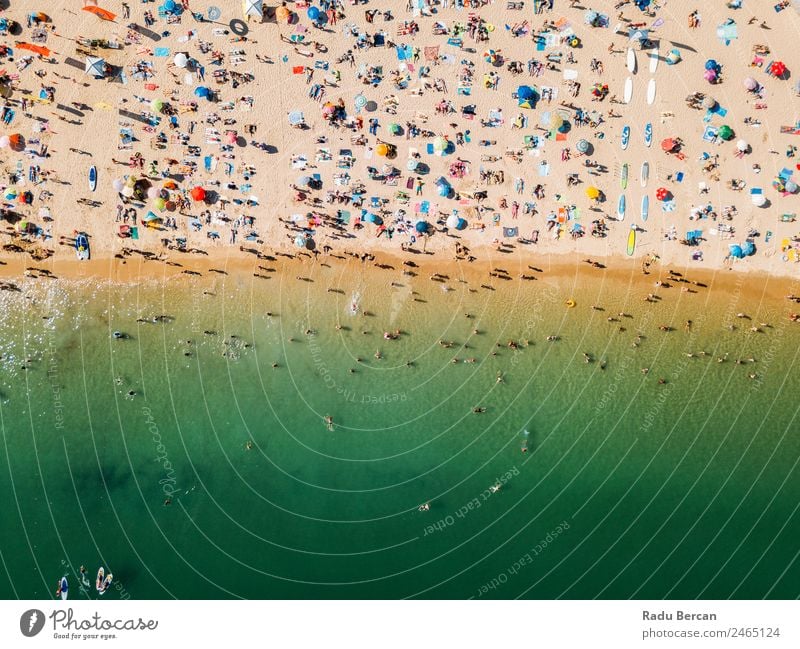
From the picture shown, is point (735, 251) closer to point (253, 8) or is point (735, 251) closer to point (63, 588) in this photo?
point (253, 8)

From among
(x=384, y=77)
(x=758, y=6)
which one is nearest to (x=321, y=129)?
(x=384, y=77)

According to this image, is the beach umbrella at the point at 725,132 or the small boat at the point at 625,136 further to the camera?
the small boat at the point at 625,136

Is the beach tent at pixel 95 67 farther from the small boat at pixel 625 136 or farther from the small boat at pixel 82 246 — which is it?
the small boat at pixel 625 136

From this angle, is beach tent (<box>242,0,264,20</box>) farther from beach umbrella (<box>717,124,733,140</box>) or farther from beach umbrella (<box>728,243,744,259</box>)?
beach umbrella (<box>728,243,744,259</box>)

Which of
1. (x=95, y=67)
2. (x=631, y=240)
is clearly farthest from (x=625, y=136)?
(x=95, y=67)

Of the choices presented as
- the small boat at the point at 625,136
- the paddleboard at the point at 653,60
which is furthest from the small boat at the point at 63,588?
the paddleboard at the point at 653,60

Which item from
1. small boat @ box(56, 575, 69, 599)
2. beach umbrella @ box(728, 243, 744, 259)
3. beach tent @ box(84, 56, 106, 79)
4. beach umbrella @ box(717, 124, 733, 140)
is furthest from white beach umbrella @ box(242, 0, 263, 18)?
small boat @ box(56, 575, 69, 599)
